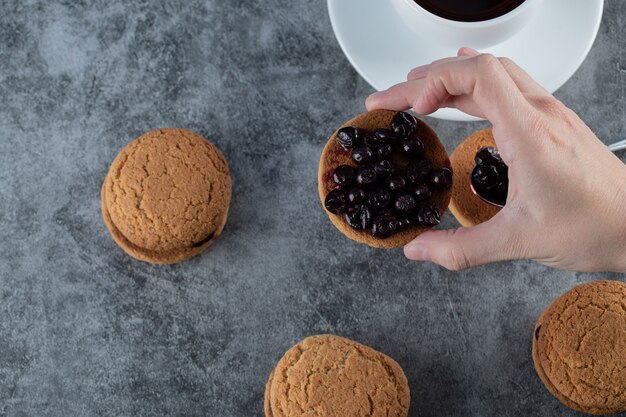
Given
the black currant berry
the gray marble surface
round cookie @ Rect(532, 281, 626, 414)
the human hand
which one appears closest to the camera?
the human hand

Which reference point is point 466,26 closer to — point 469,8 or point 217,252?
point 469,8

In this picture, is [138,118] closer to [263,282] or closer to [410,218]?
[263,282]

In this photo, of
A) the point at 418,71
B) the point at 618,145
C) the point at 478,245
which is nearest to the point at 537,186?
the point at 478,245

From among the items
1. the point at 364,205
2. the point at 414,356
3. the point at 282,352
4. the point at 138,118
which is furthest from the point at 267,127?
the point at 414,356


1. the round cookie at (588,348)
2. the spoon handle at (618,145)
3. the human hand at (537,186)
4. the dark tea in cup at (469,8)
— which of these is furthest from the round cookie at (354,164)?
the spoon handle at (618,145)

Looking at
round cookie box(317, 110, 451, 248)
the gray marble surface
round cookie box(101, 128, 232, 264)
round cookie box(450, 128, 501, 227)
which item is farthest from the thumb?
round cookie box(101, 128, 232, 264)

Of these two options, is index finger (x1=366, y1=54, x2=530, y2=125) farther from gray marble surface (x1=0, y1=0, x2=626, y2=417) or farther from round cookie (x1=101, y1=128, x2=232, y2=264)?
round cookie (x1=101, y1=128, x2=232, y2=264)

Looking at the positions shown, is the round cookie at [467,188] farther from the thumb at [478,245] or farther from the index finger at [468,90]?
the thumb at [478,245]
